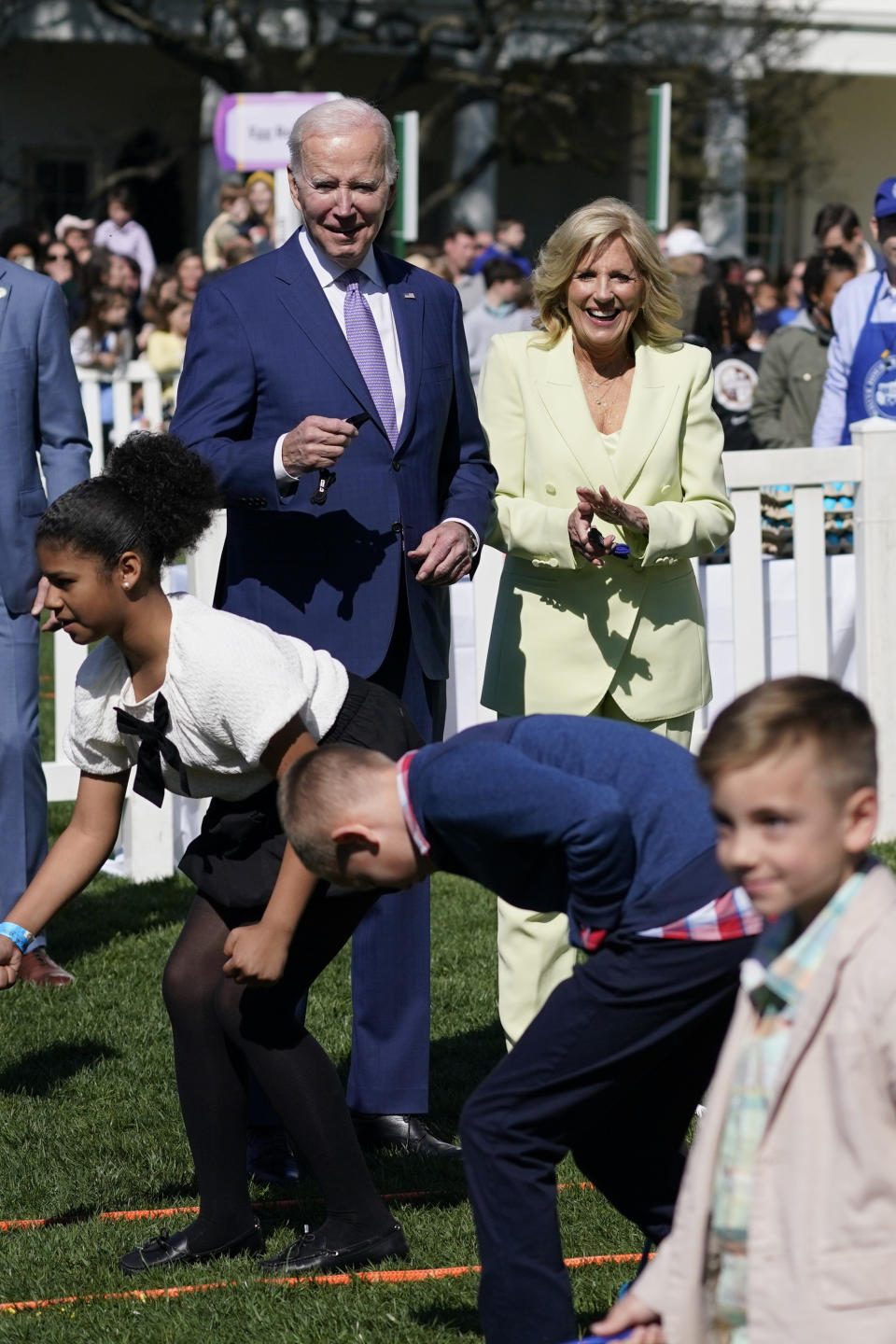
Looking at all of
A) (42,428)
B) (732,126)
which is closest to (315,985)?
(42,428)

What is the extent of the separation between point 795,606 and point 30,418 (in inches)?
119

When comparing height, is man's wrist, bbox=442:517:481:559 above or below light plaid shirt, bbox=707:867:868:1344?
above

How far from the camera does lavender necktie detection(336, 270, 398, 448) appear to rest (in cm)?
464

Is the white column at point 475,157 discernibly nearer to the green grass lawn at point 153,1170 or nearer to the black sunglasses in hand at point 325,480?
the green grass lawn at point 153,1170

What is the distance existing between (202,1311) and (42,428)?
3.04 m

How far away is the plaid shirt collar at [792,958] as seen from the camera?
2.47 meters

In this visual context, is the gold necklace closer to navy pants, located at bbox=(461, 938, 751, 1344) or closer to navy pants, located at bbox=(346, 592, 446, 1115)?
navy pants, located at bbox=(346, 592, 446, 1115)

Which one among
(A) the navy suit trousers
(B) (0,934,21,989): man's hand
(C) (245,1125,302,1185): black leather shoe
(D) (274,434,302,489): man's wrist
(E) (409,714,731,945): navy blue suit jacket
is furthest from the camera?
(A) the navy suit trousers

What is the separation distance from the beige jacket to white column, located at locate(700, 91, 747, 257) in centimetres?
2510

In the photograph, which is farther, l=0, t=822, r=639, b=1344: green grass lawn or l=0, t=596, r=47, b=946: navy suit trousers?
l=0, t=596, r=47, b=946: navy suit trousers

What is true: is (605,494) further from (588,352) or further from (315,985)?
(315,985)

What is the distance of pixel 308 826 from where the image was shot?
3043 millimetres

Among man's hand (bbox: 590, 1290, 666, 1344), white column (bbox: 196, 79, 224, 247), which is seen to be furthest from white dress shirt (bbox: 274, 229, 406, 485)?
white column (bbox: 196, 79, 224, 247)

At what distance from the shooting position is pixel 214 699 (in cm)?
362
